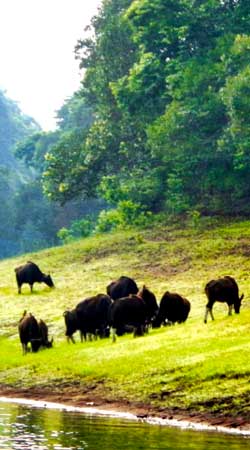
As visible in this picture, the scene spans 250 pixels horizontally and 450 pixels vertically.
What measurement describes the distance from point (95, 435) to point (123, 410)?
5309 millimetres

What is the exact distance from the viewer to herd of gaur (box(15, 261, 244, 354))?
3916cm

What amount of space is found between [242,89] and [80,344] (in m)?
28.6

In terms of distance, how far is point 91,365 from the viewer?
1387 inches

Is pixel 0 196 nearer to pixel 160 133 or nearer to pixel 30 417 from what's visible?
pixel 160 133

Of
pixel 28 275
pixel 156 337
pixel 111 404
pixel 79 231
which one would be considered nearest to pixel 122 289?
pixel 156 337

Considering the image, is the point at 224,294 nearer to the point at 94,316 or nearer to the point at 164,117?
the point at 94,316

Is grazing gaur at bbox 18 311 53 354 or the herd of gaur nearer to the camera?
the herd of gaur

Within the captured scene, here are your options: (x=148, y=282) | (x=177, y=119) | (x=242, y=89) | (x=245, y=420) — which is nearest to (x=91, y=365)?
(x=245, y=420)

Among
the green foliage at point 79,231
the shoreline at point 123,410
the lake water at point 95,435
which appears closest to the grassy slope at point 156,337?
the shoreline at point 123,410

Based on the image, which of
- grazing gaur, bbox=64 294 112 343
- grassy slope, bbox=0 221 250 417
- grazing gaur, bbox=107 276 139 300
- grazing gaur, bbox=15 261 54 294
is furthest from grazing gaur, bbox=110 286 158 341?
grazing gaur, bbox=15 261 54 294

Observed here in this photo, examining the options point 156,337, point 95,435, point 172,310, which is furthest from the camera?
point 172,310

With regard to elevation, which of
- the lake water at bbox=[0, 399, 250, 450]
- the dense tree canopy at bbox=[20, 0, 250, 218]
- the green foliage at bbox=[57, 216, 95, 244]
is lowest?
the lake water at bbox=[0, 399, 250, 450]

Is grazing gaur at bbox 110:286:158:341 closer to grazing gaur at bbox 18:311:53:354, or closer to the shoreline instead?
grazing gaur at bbox 18:311:53:354

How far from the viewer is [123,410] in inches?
1182
